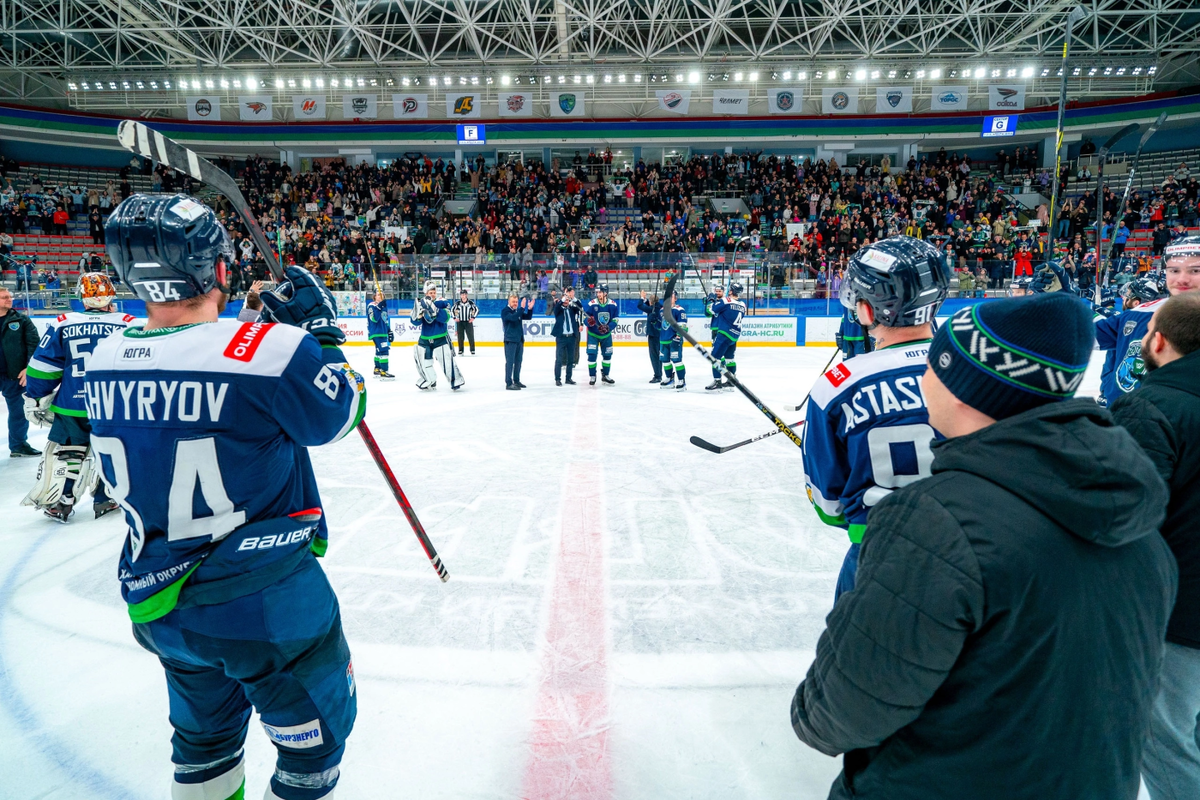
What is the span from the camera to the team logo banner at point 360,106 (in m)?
20.8

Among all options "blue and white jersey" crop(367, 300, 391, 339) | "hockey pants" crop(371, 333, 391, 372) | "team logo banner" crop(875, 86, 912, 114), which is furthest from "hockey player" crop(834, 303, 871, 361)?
"team logo banner" crop(875, 86, 912, 114)

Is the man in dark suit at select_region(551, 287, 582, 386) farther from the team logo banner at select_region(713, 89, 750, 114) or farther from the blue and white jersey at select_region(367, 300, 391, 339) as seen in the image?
the team logo banner at select_region(713, 89, 750, 114)

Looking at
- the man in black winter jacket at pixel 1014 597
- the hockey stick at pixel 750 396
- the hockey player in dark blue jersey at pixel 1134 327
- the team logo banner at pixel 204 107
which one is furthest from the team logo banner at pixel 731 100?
the man in black winter jacket at pixel 1014 597

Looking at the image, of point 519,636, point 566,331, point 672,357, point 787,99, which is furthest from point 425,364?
point 787,99

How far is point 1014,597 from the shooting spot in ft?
2.76

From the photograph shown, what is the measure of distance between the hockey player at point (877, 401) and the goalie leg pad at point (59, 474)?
479cm

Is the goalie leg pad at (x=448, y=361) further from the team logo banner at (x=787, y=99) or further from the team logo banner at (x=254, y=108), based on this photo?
the team logo banner at (x=254, y=108)

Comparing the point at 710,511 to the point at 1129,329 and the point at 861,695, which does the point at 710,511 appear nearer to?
the point at 1129,329

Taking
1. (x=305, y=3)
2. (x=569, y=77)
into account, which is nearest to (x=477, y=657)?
(x=305, y=3)

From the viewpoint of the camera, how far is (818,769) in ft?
7.28

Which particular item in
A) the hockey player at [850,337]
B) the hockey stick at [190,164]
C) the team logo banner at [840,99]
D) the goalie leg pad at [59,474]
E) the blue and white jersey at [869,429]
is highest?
the team logo banner at [840,99]

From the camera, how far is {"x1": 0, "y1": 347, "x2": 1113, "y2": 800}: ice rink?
2.24 metres

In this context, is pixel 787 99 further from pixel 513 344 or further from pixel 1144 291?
pixel 1144 291

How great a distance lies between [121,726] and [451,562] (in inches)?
65.3
